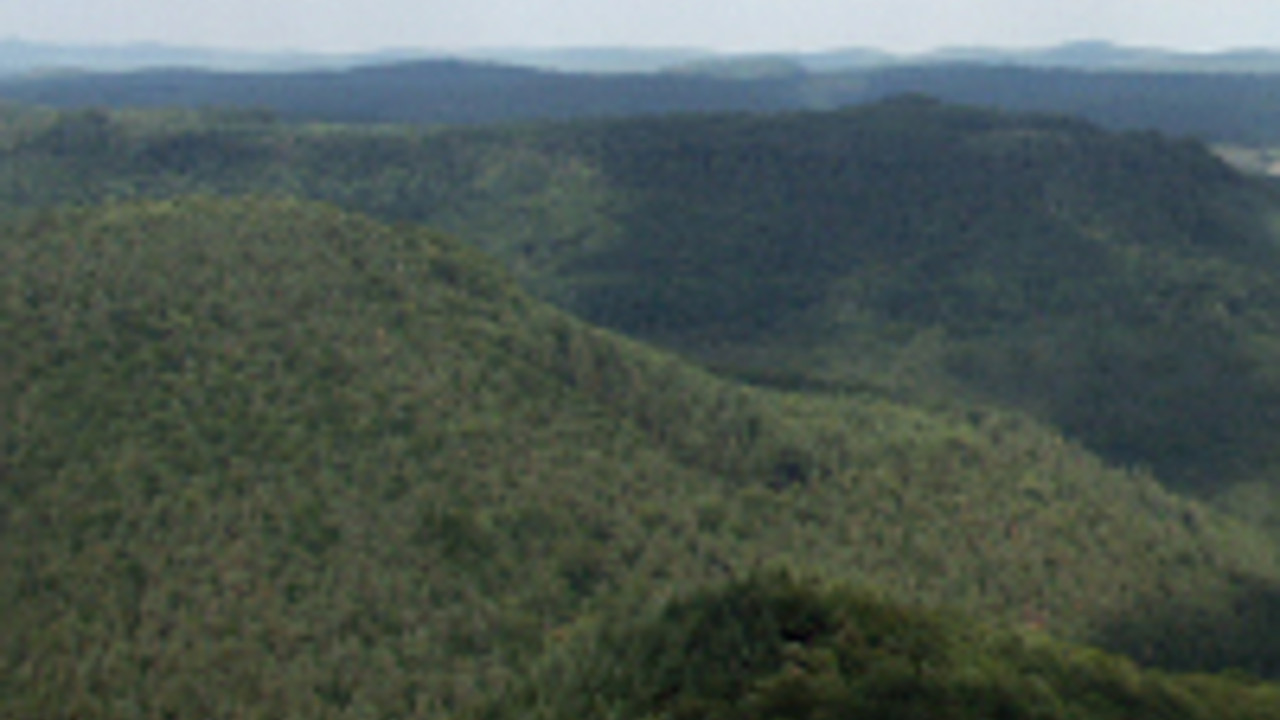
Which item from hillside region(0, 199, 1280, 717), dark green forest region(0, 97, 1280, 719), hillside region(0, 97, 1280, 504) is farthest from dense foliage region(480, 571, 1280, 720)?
hillside region(0, 97, 1280, 504)

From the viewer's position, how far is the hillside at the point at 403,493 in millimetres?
49156

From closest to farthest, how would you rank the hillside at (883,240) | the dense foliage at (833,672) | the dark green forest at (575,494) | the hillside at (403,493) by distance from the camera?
the dense foliage at (833,672)
the dark green forest at (575,494)
the hillside at (403,493)
the hillside at (883,240)

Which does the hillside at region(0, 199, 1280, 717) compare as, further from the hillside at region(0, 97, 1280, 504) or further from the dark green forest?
the hillside at region(0, 97, 1280, 504)

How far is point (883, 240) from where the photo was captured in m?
166

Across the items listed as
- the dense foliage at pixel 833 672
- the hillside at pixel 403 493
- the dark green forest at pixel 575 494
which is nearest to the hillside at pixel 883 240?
the dark green forest at pixel 575 494

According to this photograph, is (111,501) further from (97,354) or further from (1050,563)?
(1050,563)

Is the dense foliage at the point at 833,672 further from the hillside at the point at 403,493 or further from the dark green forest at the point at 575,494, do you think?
the hillside at the point at 403,493

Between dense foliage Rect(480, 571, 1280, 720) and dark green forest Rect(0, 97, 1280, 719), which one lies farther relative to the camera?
dark green forest Rect(0, 97, 1280, 719)

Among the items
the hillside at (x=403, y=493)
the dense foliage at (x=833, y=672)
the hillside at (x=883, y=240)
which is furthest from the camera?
the hillside at (x=883, y=240)

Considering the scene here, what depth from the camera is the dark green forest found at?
1601 inches

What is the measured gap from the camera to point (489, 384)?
71.9 m

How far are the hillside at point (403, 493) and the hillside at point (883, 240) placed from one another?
98.6 ft

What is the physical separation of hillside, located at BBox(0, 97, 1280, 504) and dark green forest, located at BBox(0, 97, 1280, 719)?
3.18 ft

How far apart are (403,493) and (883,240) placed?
118 metres
